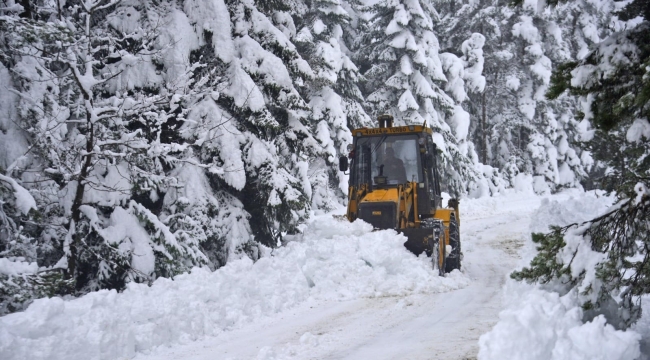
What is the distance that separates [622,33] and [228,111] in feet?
24.7

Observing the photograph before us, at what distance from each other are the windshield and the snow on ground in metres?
1.39

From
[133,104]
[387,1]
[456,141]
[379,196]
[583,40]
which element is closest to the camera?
[133,104]

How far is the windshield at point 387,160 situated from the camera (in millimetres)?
10320

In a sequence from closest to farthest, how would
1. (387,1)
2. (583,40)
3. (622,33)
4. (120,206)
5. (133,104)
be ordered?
(622,33) → (133,104) → (120,206) → (387,1) → (583,40)

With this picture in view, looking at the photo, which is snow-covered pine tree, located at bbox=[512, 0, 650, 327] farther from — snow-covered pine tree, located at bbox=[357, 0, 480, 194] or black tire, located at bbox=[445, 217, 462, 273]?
snow-covered pine tree, located at bbox=[357, 0, 480, 194]

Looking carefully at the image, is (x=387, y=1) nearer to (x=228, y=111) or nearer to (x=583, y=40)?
(x=228, y=111)

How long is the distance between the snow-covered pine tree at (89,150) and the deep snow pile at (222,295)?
1224 millimetres

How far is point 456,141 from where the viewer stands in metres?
24.4

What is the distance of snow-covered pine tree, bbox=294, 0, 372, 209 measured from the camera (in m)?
19.6

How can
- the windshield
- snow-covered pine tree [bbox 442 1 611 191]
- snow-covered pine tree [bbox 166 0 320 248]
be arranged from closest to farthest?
1. snow-covered pine tree [bbox 166 0 320 248]
2. the windshield
3. snow-covered pine tree [bbox 442 1 611 191]

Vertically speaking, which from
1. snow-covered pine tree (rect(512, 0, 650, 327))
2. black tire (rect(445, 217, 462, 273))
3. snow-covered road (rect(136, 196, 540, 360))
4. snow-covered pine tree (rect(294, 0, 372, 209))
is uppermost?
snow-covered pine tree (rect(294, 0, 372, 209))

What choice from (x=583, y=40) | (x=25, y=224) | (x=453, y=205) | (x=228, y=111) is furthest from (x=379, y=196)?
(x=583, y=40)

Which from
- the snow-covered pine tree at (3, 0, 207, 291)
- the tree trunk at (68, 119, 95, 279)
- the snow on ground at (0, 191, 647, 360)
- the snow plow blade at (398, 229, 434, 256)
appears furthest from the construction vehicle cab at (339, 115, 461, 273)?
the tree trunk at (68, 119, 95, 279)

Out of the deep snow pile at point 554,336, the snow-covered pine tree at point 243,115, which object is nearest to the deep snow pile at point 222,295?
the snow-covered pine tree at point 243,115
